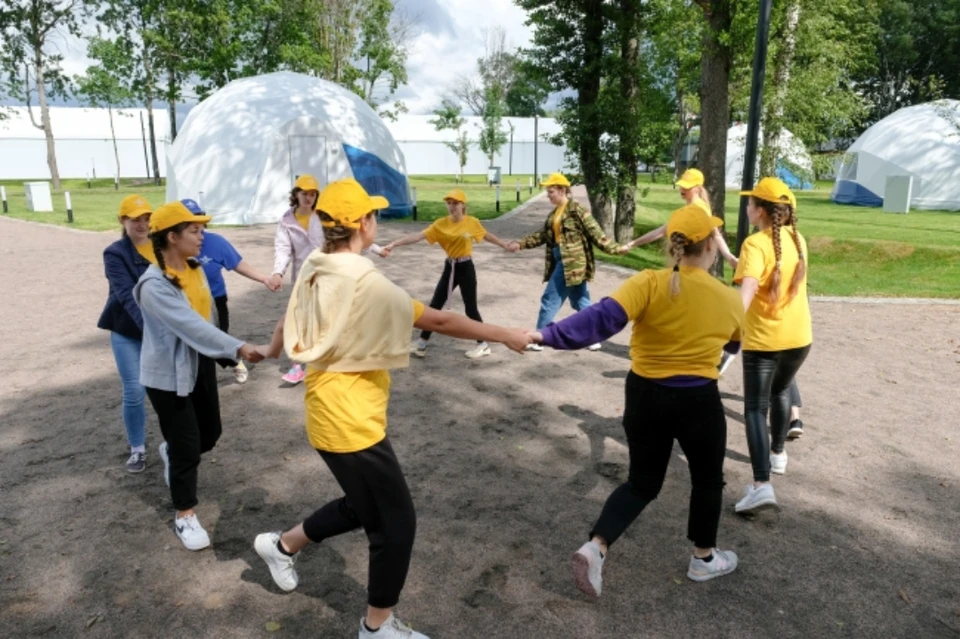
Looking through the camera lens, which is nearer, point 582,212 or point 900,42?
point 582,212

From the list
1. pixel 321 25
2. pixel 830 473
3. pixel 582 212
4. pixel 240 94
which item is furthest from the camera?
pixel 321 25

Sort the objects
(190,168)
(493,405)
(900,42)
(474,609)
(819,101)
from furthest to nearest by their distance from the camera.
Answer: (900,42) < (190,168) < (819,101) < (493,405) < (474,609)

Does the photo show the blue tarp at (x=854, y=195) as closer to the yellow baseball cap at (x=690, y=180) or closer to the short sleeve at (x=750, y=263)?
the yellow baseball cap at (x=690, y=180)

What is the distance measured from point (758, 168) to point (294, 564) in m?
15.3

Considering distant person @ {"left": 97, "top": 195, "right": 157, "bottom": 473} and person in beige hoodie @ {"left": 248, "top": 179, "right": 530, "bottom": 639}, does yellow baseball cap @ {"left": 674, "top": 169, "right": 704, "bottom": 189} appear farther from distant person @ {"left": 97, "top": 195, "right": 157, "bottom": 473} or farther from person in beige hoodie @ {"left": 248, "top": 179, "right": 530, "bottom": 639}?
distant person @ {"left": 97, "top": 195, "right": 157, "bottom": 473}

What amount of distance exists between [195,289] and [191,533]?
142cm

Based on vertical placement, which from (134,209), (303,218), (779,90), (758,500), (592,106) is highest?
(779,90)

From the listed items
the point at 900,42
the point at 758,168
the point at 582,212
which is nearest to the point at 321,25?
the point at 758,168

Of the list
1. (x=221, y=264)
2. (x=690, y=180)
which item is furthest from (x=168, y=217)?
(x=690, y=180)

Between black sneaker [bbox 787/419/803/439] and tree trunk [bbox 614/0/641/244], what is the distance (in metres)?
11.3

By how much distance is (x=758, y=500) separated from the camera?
4426mm

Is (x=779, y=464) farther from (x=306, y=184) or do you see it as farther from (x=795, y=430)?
(x=306, y=184)

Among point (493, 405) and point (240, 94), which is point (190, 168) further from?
point (493, 405)

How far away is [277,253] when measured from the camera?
682cm
